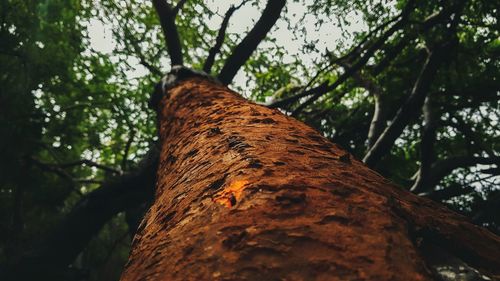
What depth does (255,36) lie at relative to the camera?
197 inches

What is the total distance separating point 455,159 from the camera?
508 cm

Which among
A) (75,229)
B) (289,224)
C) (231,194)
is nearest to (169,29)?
(75,229)

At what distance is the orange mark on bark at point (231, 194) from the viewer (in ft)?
2.89

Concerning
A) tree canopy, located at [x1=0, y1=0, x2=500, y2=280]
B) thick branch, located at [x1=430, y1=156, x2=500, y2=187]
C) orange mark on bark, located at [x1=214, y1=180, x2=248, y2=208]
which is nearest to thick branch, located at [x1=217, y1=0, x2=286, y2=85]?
tree canopy, located at [x1=0, y1=0, x2=500, y2=280]

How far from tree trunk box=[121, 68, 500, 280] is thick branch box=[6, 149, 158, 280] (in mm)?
3561

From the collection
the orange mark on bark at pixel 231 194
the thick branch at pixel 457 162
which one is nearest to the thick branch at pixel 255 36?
the thick branch at pixel 457 162

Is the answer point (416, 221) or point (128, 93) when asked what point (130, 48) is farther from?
point (416, 221)

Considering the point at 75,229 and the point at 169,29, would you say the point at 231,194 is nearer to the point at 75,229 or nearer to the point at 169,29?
the point at 75,229

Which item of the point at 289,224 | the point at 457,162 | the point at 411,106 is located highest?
the point at 411,106

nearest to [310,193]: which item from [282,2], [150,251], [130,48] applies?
[150,251]

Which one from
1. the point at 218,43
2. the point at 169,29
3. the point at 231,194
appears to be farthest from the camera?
the point at 218,43

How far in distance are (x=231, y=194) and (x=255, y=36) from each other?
14.3ft

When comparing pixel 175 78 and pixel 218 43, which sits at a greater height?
pixel 218 43

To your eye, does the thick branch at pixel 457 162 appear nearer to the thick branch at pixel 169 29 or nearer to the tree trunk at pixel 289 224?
→ the thick branch at pixel 169 29
